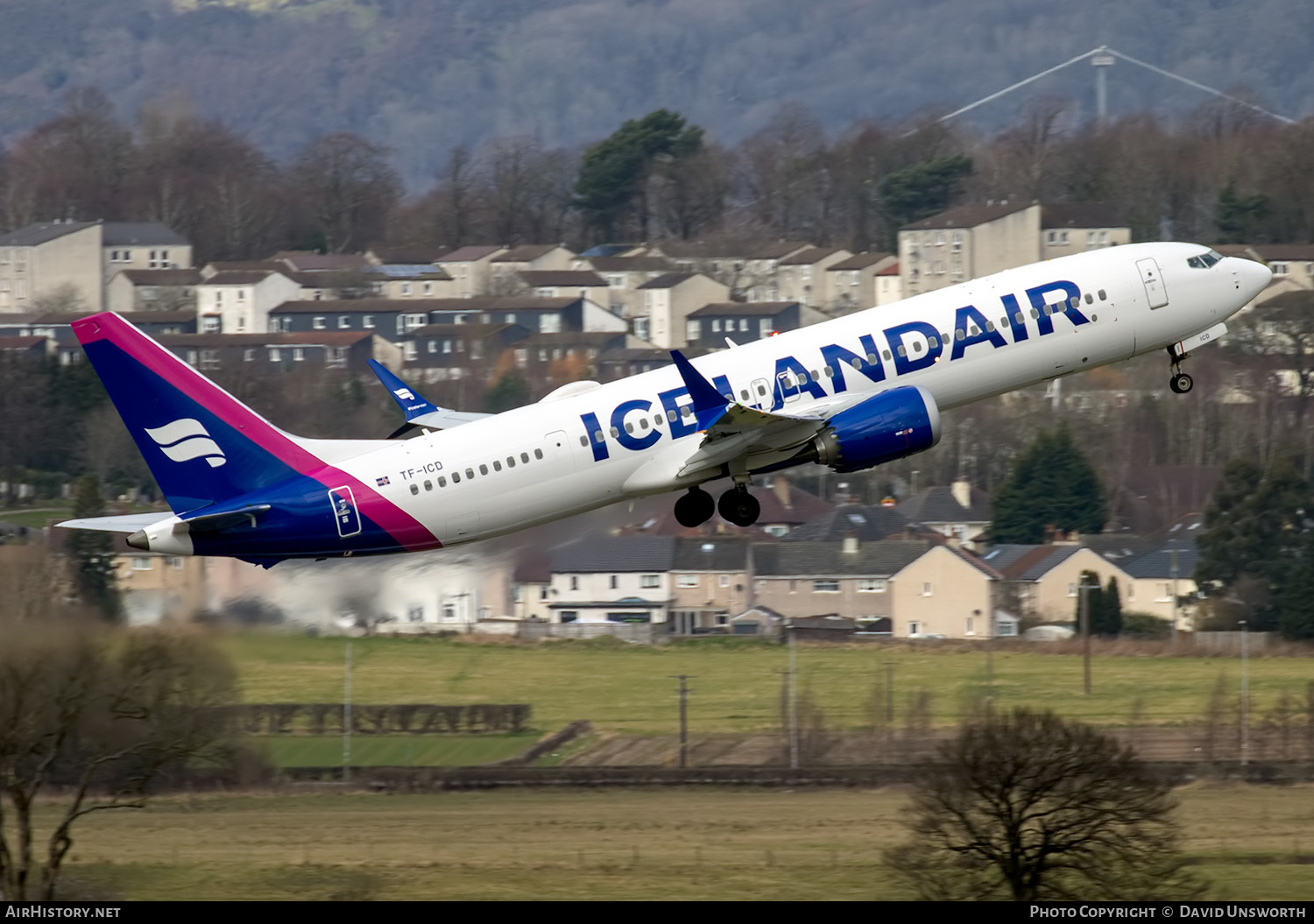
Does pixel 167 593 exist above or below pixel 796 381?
below

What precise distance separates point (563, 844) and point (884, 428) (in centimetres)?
3019

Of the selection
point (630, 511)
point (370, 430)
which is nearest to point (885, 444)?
point (630, 511)

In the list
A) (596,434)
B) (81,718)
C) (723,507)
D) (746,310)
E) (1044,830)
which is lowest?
(1044,830)

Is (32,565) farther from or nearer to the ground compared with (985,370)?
nearer to the ground

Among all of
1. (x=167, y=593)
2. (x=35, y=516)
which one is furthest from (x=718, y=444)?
(x=35, y=516)

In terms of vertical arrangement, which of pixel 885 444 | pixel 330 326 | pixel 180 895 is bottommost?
pixel 180 895

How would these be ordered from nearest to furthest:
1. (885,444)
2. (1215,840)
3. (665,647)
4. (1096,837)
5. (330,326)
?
(885,444)
(1096,837)
(1215,840)
(665,647)
(330,326)

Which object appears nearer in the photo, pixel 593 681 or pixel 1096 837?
pixel 1096 837

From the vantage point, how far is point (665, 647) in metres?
110

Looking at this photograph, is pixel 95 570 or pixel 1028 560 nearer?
pixel 95 570

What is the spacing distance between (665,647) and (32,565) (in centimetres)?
4400

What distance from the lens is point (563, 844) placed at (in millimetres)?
79938

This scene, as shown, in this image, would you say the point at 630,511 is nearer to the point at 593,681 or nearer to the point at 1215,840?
the point at 1215,840

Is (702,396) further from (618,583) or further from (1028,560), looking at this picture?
(1028,560)
